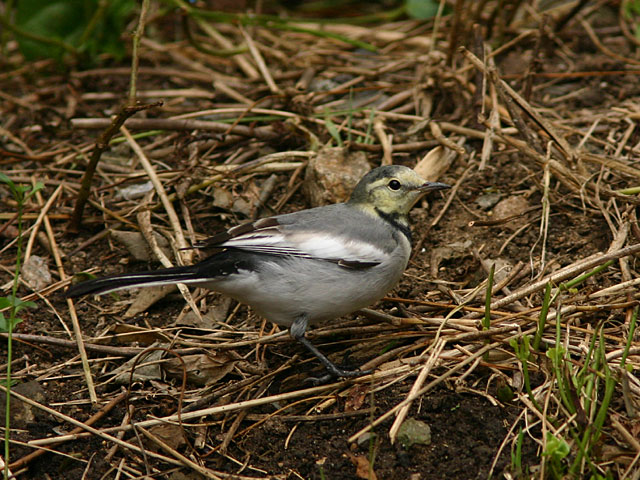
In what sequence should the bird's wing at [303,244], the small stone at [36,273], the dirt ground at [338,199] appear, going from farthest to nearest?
1. the small stone at [36,273]
2. the bird's wing at [303,244]
3. the dirt ground at [338,199]

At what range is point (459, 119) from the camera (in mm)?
6035

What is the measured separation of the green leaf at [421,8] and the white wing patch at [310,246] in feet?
13.4

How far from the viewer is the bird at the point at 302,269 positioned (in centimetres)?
410

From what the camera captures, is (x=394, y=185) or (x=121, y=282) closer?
(x=121, y=282)

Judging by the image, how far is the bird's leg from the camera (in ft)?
13.2

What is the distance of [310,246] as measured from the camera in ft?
13.8

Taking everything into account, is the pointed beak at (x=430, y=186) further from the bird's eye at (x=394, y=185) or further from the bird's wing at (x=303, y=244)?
the bird's wing at (x=303, y=244)

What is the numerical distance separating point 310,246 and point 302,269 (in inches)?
5.9

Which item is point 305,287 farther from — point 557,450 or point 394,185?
point 557,450

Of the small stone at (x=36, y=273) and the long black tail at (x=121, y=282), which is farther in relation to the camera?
the small stone at (x=36, y=273)

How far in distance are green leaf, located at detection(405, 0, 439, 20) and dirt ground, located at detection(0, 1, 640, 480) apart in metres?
0.13

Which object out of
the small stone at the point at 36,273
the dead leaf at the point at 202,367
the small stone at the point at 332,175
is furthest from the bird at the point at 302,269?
the small stone at the point at 36,273

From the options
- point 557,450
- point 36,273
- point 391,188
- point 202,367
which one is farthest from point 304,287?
point 36,273

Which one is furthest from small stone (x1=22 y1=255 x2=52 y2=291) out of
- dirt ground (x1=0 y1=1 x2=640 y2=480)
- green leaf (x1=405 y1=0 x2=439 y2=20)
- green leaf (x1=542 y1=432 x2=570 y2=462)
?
green leaf (x1=405 y1=0 x2=439 y2=20)
